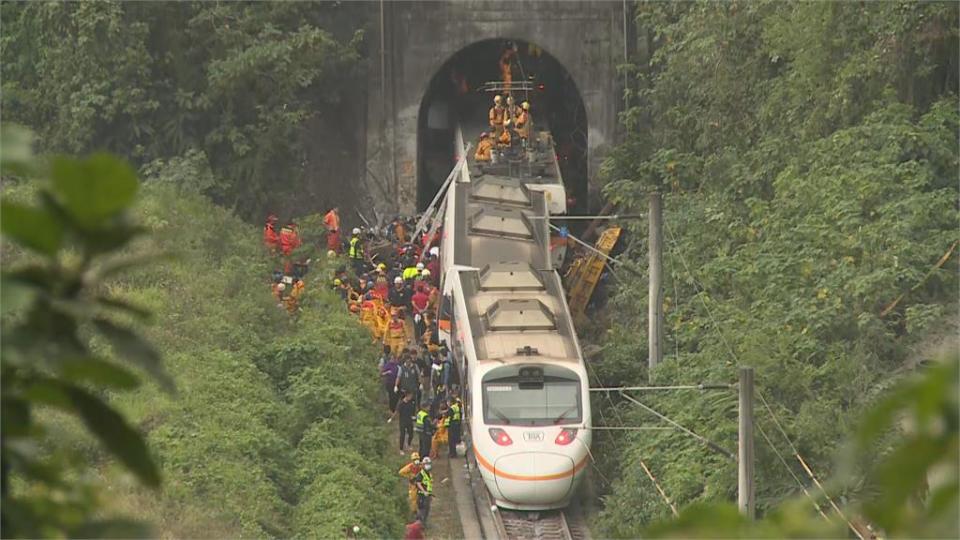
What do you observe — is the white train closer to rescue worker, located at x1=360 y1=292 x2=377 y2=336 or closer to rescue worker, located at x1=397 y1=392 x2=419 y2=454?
rescue worker, located at x1=397 y1=392 x2=419 y2=454

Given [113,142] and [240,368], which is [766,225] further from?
[113,142]

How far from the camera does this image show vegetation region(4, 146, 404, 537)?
21.2m

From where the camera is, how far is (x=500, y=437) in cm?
2409

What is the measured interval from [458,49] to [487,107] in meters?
1.84

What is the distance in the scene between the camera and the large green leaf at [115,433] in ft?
8.84

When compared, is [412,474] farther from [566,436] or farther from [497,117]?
[497,117]

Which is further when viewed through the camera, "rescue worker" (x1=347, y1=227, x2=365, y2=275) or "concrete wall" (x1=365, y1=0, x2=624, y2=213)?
"concrete wall" (x1=365, y1=0, x2=624, y2=213)

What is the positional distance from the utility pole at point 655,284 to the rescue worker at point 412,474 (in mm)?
3481

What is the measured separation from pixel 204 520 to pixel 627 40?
19.7 metres

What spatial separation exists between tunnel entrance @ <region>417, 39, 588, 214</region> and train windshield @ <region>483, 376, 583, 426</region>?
45.4ft

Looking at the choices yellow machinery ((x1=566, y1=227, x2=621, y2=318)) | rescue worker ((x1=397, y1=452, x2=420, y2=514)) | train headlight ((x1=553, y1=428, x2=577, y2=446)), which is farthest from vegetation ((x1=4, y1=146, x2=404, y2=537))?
yellow machinery ((x1=566, y1=227, x2=621, y2=318))

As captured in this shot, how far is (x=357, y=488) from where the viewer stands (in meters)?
22.8

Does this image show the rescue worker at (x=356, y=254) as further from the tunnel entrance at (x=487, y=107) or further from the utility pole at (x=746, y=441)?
the utility pole at (x=746, y=441)

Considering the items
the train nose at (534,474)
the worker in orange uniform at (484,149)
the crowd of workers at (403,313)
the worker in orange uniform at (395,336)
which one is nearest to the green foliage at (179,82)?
the crowd of workers at (403,313)
